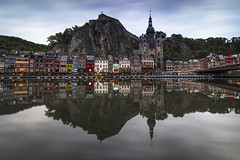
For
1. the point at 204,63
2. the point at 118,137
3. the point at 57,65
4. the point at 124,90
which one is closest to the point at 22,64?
the point at 57,65

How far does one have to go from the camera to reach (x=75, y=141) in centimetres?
694

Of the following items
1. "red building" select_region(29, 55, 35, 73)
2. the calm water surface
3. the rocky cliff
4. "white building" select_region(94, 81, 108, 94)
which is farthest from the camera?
the rocky cliff

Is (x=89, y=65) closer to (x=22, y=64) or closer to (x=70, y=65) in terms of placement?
(x=70, y=65)

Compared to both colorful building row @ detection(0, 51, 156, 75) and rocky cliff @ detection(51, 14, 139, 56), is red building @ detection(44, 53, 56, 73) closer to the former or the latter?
colorful building row @ detection(0, 51, 156, 75)

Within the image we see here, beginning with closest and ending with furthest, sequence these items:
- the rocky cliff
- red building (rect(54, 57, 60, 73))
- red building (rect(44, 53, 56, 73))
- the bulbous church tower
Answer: red building (rect(44, 53, 56, 73)) → red building (rect(54, 57, 60, 73)) → the rocky cliff → the bulbous church tower

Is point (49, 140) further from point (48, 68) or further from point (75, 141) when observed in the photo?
point (48, 68)

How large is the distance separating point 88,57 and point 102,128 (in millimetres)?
93009

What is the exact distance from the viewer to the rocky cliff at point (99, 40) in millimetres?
111938

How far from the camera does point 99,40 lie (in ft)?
402

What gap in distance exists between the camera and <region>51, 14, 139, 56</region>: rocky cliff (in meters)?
112

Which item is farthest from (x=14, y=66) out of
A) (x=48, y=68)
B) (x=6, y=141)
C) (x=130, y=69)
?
(x=6, y=141)

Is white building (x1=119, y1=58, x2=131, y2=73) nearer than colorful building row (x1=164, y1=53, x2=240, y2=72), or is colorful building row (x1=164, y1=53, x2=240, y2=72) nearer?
white building (x1=119, y1=58, x2=131, y2=73)

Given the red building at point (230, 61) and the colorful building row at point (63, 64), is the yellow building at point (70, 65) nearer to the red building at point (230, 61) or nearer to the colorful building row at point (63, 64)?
the colorful building row at point (63, 64)

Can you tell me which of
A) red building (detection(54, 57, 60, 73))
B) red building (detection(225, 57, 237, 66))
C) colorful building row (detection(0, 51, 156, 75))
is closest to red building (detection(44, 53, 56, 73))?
colorful building row (detection(0, 51, 156, 75))
